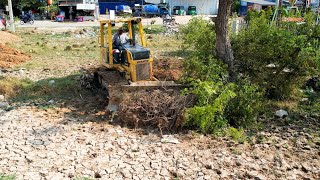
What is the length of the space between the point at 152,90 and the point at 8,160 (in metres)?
3.19

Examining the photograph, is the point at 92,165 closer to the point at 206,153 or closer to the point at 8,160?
the point at 8,160

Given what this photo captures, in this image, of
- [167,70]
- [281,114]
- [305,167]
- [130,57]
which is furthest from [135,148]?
[167,70]

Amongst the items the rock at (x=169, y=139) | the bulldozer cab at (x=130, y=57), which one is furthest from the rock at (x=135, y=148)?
the bulldozer cab at (x=130, y=57)

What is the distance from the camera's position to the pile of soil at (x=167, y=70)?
9.36 meters

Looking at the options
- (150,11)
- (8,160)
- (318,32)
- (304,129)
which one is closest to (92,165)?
(8,160)

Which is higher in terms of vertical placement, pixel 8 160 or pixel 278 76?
pixel 278 76

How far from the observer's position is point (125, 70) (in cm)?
861

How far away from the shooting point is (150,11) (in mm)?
39281

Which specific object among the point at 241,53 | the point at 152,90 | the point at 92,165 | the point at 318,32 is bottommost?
the point at 92,165

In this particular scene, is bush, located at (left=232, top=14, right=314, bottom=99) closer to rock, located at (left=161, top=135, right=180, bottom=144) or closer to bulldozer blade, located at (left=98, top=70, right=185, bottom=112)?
bulldozer blade, located at (left=98, top=70, right=185, bottom=112)

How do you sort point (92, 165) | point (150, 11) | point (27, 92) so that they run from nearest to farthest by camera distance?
point (92, 165)
point (27, 92)
point (150, 11)

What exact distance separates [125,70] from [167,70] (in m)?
1.81

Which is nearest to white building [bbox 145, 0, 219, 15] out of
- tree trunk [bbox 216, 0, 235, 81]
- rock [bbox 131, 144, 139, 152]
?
tree trunk [bbox 216, 0, 235, 81]

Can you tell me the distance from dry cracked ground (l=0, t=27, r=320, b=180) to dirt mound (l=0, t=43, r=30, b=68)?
5643mm
